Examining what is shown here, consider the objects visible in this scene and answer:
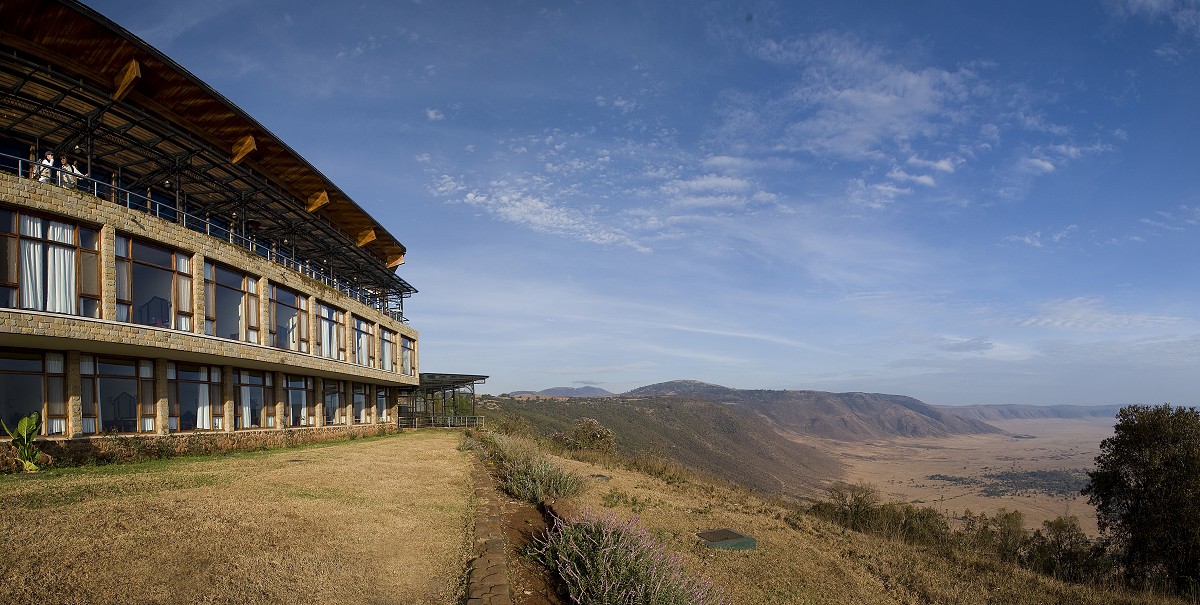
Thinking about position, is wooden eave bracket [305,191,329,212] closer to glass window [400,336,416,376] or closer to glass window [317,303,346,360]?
Answer: glass window [317,303,346,360]

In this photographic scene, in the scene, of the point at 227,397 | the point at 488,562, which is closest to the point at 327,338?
the point at 227,397

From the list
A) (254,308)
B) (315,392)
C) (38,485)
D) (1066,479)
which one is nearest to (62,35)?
(254,308)

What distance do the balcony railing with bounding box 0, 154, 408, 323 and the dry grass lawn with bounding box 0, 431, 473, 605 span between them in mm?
9379

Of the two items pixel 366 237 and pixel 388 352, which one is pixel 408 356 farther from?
pixel 366 237

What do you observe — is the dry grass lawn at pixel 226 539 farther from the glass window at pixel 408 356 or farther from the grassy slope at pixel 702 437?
the grassy slope at pixel 702 437

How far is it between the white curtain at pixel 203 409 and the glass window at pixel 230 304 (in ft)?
6.42

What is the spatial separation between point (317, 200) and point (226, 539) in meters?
25.4

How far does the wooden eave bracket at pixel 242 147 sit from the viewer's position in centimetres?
A: 2406

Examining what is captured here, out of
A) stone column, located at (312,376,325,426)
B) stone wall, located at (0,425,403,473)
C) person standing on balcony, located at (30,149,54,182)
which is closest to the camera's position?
stone wall, located at (0,425,403,473)

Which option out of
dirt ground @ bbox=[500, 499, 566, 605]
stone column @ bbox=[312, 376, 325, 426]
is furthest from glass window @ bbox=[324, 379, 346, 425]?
dirt ground @ bbox=[500, 499, 566, 605]

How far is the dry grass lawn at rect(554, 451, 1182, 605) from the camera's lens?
981 centimetres

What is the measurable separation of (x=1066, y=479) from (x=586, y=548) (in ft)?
372

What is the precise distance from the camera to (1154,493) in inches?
687

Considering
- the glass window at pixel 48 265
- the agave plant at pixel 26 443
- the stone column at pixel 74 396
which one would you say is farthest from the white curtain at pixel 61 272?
the agave plant at pixel 26 443
